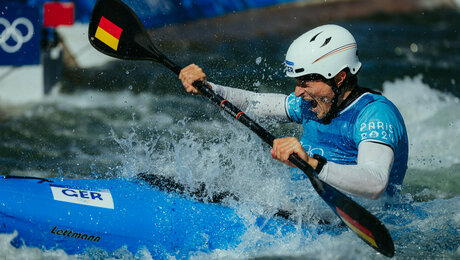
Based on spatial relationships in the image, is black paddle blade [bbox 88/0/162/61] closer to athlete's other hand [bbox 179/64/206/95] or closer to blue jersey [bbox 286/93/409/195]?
athlete's other hand [bbox 179/64/206/95]

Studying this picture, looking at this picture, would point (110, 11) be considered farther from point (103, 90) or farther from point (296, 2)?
point (296, 2)

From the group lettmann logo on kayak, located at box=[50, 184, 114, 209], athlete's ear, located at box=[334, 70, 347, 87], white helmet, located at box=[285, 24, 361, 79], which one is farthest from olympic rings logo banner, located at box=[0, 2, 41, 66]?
athlete's ear, located at box=[334, 70, 347, 87]

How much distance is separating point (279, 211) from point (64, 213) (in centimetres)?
122

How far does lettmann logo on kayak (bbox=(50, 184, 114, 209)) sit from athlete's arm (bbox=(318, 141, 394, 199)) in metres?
1.21

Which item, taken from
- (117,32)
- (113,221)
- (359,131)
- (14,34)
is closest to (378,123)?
(359,131)

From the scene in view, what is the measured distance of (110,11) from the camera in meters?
3.80

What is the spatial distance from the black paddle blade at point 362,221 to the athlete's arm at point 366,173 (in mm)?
84

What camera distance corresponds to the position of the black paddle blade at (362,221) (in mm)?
2607

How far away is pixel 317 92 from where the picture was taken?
302cm

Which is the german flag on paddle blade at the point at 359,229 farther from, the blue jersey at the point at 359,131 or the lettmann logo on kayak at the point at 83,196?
the lettmann logo on kayak at the point at 83,196

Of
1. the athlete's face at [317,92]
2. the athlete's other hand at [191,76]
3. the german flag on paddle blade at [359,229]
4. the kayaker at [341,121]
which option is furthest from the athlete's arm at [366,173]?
the athlete's other hand at [191,76]

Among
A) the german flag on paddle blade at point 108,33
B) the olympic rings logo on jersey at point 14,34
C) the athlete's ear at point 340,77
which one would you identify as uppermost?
the athlete's ear at point 340,77

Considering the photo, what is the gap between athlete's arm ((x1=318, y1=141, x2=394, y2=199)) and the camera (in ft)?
8.43

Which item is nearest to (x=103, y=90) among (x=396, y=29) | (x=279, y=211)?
(x=279, y=211)
